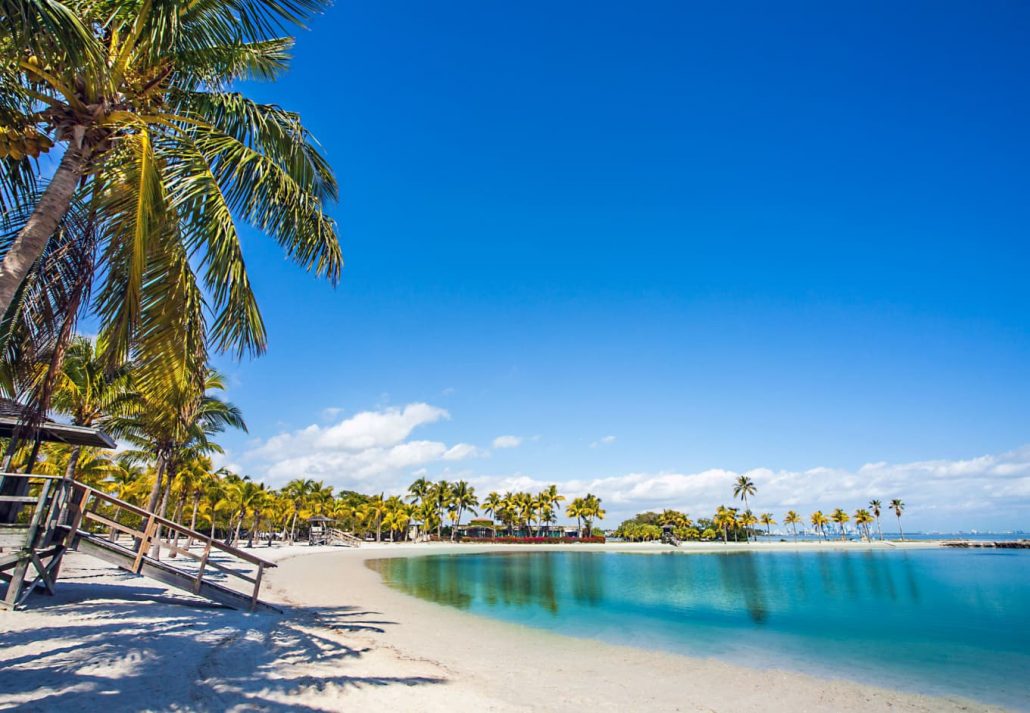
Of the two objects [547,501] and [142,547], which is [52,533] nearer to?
[142,547]

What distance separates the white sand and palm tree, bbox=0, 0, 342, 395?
13.5ft

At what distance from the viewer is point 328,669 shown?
27.3ft

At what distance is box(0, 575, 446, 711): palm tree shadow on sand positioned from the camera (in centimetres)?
597

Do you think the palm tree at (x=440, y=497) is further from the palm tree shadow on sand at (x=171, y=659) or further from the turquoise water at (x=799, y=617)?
the palm tree shadow on sand at (x=171, y=659)

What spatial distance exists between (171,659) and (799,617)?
2169cm

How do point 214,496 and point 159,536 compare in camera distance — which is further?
point 214,496

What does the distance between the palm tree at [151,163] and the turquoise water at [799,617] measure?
13902 millimetres

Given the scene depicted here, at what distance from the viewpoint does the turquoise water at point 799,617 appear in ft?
41.6

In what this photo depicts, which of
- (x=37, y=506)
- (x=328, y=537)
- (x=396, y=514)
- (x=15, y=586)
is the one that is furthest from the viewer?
(x=396, y=514)

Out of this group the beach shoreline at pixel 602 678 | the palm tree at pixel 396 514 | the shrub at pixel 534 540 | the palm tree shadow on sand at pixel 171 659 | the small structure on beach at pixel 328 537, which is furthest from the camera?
the shrub at pixel 534 540

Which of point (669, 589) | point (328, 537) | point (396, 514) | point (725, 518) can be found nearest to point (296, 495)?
point (328, 537)

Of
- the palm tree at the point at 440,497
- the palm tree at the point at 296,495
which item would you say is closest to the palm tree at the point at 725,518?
the palm tree at the point at 440,497

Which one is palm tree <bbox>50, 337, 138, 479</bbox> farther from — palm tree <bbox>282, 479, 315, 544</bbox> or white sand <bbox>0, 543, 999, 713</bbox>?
palm tree <bbox>282, 479, 315, 544</bbox>

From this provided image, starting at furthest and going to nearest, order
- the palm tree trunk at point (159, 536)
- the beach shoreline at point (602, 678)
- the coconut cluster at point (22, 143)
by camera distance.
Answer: the palm tree trunk at point (159, 536) < the beach shoreline at point (602, 678) < the coconut cluster at point (22, 143)
